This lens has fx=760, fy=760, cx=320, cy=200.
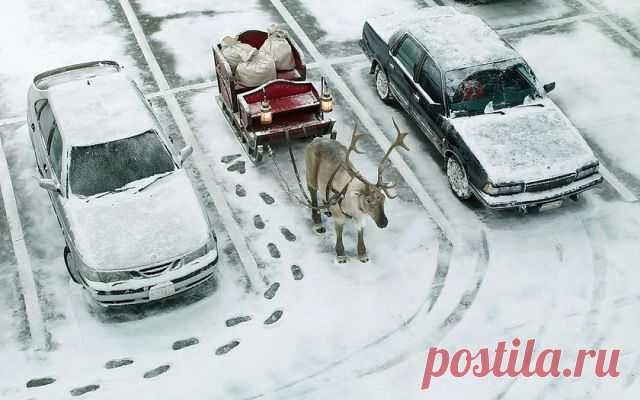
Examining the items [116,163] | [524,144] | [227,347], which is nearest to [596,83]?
[524,144]

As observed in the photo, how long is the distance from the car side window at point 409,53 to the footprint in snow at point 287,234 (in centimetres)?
350

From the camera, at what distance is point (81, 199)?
9766mm

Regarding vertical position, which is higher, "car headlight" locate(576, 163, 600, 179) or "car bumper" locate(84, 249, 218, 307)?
"car bumper" locate(84, 249, 218, 307)

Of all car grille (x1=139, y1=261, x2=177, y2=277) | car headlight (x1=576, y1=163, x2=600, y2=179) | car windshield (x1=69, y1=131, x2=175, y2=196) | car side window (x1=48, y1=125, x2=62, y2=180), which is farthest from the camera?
car headlight (x1=576, y1=163, x2=600, y2=179)

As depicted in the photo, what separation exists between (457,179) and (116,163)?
16.1 ft

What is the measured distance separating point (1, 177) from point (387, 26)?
6.99 m

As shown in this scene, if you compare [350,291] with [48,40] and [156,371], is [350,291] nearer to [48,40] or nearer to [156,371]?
[156,371]

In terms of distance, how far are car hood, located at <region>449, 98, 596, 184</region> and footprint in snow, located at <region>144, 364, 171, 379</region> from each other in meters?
4.97

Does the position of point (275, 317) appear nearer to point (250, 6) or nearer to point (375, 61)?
point (375, 61)

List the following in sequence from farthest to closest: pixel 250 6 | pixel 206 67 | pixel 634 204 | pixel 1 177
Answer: pixel 250 6 → pixel 206 67 → pixel 1 177 → pixel 634 204

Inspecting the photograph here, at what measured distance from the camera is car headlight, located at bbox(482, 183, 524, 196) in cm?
1046

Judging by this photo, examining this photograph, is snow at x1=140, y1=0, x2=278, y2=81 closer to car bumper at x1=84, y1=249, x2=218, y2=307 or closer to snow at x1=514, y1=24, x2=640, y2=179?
snow at x1=514, y1=24, x2=640, y2=179

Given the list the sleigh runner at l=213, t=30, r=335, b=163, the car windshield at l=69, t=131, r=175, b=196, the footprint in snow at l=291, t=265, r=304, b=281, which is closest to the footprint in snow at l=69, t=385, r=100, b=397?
the car windshield at l=69, t=131, r=175, b=196

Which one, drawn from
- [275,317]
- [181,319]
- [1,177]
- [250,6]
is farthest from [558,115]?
[1,177]
